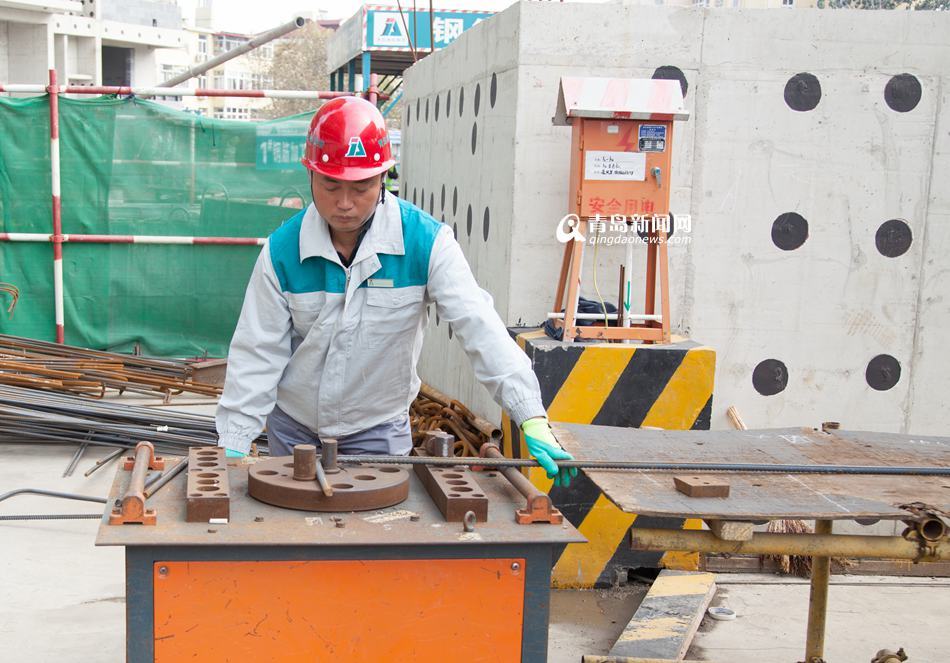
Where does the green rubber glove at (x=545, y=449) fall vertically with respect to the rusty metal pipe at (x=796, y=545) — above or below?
above

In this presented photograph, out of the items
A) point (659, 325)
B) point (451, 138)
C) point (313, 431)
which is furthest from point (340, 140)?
point (451, 138)

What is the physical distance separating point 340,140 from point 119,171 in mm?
6496

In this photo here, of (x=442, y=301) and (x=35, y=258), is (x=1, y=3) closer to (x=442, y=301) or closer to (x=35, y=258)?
(x=35, y=258)

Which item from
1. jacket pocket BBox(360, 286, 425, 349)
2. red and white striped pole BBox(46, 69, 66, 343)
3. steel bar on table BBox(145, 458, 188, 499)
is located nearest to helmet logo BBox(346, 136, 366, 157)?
jacket pocket BBox(360, 286, 425, 349)

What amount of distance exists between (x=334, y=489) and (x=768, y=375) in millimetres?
3328

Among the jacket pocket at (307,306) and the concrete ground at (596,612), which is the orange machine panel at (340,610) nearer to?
the jacket pocket at (307,306)

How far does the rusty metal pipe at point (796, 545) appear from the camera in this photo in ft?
8.66

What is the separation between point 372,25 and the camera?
17.3 meters

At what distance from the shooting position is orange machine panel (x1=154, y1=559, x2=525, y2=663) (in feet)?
7.61

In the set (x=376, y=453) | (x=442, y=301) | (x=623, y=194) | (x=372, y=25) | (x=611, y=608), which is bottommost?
(x=611, y=608)

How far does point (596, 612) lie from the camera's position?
15.1 feet

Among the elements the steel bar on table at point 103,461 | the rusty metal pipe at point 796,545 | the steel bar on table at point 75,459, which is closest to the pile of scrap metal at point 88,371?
the steel bar on table at point 75,459

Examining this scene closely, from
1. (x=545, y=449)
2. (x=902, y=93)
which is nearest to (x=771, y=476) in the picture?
(x=545, y=449)

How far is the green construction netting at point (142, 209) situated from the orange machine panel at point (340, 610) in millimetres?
6879
